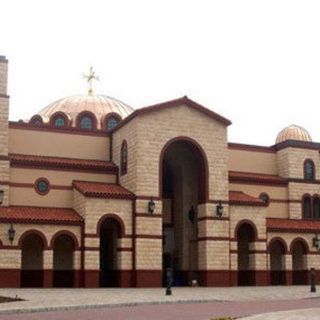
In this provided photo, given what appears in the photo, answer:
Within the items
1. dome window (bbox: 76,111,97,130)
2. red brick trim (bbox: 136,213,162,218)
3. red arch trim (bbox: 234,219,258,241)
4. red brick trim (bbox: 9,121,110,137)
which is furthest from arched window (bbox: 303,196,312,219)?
dome window (bbox: 76,111,97,130)

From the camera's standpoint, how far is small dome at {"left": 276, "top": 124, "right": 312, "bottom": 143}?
153 ft

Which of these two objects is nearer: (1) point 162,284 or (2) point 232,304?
(2) point 232,304

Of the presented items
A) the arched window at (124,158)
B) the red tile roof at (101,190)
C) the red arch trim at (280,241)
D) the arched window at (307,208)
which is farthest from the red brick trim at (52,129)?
the arched window at (307,208)

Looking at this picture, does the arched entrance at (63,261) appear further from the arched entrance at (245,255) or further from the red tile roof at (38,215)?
the arched entrance at (245,255)

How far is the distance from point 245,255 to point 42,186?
13.2 meters

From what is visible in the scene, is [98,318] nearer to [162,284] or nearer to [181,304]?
[181,304]

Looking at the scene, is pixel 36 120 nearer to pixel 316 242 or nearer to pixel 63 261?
pixel 63 261

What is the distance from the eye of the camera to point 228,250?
127 ft

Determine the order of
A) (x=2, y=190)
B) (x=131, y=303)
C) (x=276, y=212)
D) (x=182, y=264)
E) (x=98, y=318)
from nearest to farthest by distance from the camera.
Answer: (x=98, y=318) < (x=131, y=303) < (x=2, y=190) < (x=182, y=264) < (x=276, y=212)

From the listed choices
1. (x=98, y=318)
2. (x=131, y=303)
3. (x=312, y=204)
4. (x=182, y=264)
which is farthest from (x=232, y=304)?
(x=312, y=204)

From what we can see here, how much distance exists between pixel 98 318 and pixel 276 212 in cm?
2809

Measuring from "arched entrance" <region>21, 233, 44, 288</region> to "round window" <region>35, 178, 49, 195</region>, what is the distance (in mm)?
2981

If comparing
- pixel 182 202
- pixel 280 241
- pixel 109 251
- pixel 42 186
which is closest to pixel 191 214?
pixel 182 202

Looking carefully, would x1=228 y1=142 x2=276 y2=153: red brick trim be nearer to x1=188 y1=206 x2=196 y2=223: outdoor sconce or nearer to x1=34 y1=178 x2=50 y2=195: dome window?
x1=188 y1=206 x2=196 y2=223: outdoor sconce
